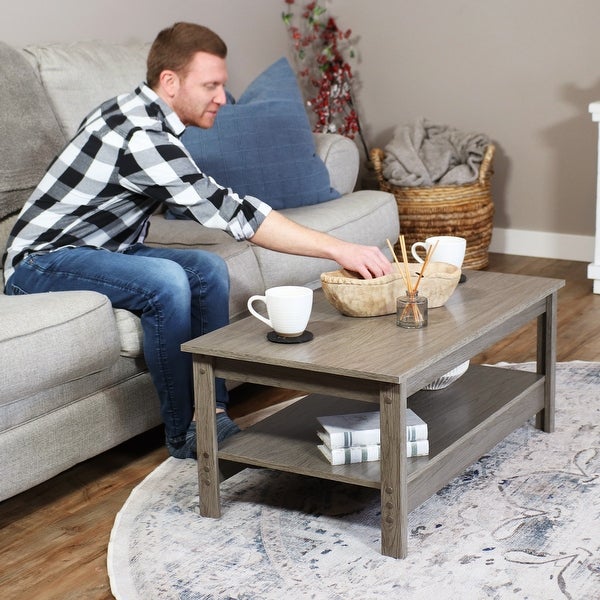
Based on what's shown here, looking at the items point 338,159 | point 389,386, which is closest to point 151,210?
point 389,386

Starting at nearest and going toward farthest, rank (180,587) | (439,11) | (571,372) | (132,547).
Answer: (180,587), (132,547), (571,372), (439,11)

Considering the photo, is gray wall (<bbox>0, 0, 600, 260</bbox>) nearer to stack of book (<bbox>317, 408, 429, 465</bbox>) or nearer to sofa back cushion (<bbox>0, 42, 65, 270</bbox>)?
sofa back cushion (<bbox>0, 42, 65, 270</bbox>)

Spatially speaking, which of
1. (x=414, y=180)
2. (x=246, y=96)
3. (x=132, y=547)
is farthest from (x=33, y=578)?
(x=414, y=180)

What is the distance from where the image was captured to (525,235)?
13.7 feet

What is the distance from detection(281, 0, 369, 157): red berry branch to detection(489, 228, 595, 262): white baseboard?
716 millimetres

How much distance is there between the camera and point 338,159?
3.32 meters

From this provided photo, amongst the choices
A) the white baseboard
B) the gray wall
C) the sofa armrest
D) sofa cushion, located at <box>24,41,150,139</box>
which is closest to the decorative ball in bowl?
sofa cushion, located at <box>24,41,150,139</box>

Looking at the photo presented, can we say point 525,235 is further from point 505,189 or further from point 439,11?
point 439,11

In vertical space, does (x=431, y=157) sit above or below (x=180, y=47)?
below

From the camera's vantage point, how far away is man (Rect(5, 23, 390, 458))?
84.4 inches

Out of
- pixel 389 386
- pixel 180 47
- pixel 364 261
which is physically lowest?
pixel 389 386

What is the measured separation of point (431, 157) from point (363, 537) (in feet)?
7.42

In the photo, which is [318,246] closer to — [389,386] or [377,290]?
[377,290]

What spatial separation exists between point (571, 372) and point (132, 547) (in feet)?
4.51
